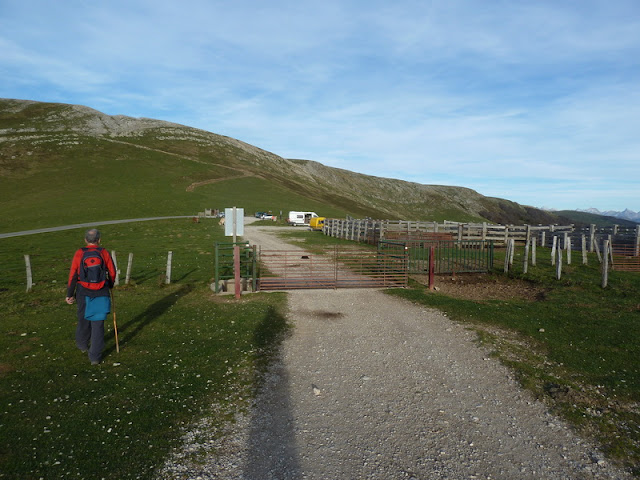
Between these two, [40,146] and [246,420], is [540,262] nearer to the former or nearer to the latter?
[246,420]

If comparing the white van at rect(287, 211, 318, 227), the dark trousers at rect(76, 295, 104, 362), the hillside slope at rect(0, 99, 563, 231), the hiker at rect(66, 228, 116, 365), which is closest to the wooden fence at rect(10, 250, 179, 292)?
the dark trousers at rect(76, 295, 104, 362)

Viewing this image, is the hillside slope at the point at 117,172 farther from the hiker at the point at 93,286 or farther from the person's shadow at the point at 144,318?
the hiker at the point at 93,286

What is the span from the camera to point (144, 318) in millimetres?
11602

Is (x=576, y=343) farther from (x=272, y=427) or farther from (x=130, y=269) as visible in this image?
(x=130, y=269)

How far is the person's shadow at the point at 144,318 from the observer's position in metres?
9.77

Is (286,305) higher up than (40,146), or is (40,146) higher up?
(40,146)

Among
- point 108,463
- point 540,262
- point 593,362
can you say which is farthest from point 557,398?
point 540,262

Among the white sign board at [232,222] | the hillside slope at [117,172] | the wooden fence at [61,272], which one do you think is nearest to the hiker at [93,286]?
the white sign board at [232,222]

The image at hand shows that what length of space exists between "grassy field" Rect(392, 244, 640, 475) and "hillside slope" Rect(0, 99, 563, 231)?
167ft

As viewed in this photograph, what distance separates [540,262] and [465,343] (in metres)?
17.8

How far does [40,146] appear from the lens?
92.6m

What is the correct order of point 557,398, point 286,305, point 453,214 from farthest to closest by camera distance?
point 453,214, point 286,305, point 557,398

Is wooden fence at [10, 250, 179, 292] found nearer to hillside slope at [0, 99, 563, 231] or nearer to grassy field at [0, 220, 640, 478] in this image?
grassy field at [0, 220, 640, 478]

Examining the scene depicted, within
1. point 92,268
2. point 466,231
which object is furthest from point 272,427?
point 466,231
